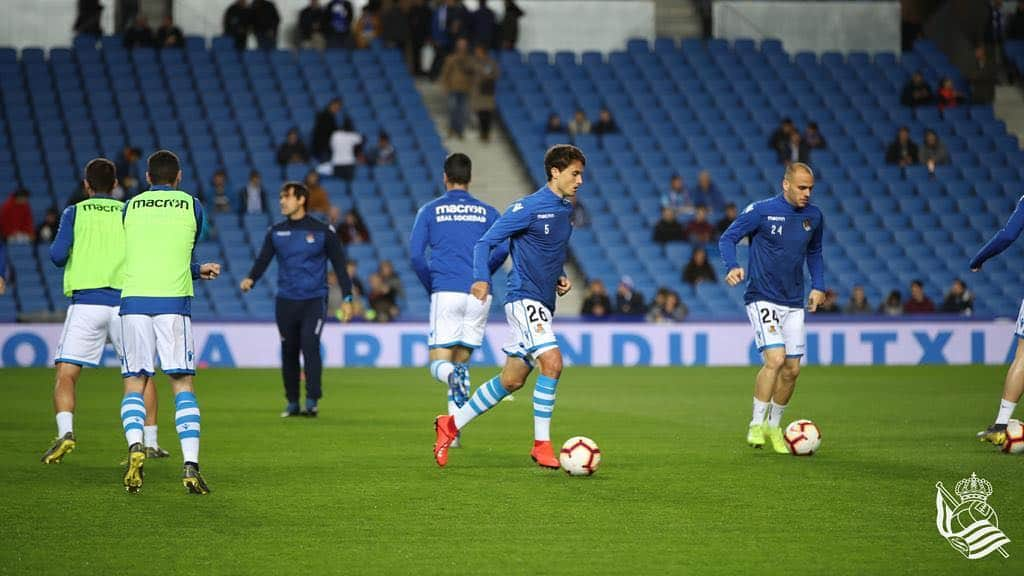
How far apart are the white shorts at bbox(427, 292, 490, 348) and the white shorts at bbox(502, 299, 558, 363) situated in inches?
69.1

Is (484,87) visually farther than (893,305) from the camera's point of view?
Yes

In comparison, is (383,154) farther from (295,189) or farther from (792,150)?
(295,189)

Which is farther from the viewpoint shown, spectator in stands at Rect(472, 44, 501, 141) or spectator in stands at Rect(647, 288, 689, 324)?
spectator in stands at Rect(472, 44, 501, 141)

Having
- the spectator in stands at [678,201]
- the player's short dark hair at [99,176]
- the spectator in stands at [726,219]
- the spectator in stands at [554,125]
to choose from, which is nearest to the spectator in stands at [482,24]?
the spectator in stands at [554,125]

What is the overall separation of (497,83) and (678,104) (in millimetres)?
3782

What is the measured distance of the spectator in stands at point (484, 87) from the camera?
28875 millimetres

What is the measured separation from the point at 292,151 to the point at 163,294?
18194 mm

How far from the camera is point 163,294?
28.8ft

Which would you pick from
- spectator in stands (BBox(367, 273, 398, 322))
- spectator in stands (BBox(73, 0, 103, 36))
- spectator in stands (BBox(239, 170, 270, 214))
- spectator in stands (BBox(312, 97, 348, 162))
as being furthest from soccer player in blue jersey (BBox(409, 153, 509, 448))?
spectator in stands (BBox(73, 0, 103, 36))

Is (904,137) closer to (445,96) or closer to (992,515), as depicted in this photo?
(445,96)

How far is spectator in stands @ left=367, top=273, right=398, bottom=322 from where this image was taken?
23266 mm

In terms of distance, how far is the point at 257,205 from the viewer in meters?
25.6

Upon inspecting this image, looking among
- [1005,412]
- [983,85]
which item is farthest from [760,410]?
[983,85]

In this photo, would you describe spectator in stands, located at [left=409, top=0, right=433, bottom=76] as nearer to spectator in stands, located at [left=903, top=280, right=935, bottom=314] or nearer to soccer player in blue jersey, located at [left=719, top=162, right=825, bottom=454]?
spectator in stands, located at [left=903, top=280, right=935, bottom=314]
